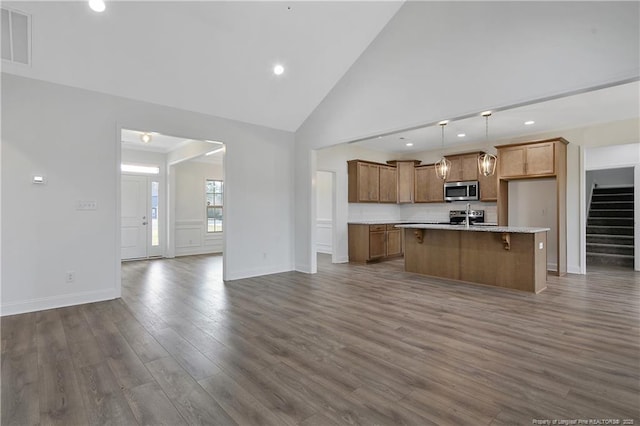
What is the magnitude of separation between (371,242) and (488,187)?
2884mm

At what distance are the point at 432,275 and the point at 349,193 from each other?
2856 mm

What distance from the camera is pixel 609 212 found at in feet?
26.3

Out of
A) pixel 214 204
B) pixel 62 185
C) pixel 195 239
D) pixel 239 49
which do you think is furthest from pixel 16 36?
pixel 214 204

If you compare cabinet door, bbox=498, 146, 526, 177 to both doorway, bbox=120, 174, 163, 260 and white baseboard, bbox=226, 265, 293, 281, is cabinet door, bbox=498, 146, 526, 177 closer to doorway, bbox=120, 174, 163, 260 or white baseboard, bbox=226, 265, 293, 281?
white baseboard, bbox=226, 265, 293, 281

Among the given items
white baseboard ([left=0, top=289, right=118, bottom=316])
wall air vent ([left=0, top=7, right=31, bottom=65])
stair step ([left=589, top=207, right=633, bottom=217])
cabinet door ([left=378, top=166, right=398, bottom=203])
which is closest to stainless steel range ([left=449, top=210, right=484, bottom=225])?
cabinet door ([left=378, top=166, right=398, bottom=203])

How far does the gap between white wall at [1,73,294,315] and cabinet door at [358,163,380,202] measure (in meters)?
3.74

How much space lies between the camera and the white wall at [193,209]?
835 centimetres

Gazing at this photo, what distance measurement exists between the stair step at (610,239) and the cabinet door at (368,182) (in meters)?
5.07

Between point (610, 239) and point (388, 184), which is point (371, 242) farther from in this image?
point (610, 239)

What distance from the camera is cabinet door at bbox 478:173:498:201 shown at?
686cm

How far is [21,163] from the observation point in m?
3.63

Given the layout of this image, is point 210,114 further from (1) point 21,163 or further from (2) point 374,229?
(2) point 374,229

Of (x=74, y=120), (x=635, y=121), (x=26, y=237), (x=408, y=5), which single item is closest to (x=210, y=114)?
(x=74, y=120)

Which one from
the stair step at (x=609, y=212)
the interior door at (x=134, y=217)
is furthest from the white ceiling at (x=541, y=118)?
the interior door at (x=134, y=217)
